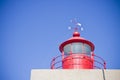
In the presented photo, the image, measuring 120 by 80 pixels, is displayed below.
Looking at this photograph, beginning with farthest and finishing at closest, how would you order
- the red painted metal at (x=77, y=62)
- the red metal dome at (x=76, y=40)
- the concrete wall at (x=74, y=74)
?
the red metal dome at (x=76, y=40) → the red painted metal at (x=77, y=62) → the concrete wall at (x=74, y=74)

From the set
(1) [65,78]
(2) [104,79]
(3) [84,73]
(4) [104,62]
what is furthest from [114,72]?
(4) [104,62]

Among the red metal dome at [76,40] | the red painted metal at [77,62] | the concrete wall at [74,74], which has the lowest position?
the concrete wall at [74,74]

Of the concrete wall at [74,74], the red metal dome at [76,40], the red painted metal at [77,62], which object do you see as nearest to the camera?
the concrete wall at [74,74]

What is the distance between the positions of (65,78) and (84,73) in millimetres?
416

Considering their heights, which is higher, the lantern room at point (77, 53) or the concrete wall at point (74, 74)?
the lantern room at point (77, 53)

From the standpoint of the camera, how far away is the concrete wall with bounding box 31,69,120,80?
4695 mm

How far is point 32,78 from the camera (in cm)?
470

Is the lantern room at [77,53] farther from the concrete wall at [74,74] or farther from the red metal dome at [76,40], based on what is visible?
the concrete wall at [74,74]

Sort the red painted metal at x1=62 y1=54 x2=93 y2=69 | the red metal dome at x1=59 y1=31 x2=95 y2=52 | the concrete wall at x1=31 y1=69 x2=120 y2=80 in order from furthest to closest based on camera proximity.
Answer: the red metal dome at x1=59 y1=31 x2=95 y2=52 < the red painted metal at x1=62 y1=54 x2=93 y2=69 < the concrete wall at x1=31 y1=69 x2=120 y2=80

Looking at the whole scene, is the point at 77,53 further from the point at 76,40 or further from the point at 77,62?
the point at 76,40

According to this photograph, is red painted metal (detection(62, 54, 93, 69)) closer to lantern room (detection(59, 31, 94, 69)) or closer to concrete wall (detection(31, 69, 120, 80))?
lantern room (detection(59, 31, 94, 69))

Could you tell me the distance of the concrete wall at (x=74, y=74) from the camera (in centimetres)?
470

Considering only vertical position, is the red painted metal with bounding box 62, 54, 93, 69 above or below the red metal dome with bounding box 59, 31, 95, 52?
below

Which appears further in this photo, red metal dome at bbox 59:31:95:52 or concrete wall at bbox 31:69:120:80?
red metal dome at bbox 59:31:95:52
